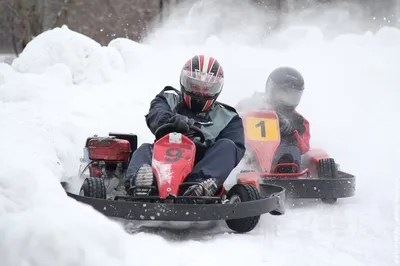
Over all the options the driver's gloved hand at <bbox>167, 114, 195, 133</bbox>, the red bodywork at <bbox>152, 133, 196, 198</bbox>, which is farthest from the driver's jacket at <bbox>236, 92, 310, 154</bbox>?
the red bodywork at <bbox>152, 133, 196, 198</bbox>

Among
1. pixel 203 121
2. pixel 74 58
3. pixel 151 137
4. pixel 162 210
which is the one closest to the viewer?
pixel 162 210

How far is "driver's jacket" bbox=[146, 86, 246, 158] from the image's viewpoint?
5.60 meters

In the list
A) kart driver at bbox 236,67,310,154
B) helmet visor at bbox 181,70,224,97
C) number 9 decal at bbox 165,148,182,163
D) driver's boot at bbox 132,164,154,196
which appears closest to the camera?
driver's boot at bbox 132,164,154,196

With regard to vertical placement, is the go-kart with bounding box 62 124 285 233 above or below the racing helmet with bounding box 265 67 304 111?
below

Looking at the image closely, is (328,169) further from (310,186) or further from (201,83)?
(201,83)

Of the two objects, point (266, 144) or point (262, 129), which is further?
point (262, 129)

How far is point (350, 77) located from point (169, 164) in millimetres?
9217

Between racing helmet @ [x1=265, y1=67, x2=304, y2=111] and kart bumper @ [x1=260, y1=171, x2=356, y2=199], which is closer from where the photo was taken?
kart bumper @ [x1=260, y1=171, x2=356, y2=199]

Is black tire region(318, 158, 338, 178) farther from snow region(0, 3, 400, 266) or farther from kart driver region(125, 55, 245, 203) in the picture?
kart driver region(125, 55, 245, 203)

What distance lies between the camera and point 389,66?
14359 mm

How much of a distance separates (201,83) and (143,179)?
4.12 feet

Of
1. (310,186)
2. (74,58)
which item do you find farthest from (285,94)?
(74,58)

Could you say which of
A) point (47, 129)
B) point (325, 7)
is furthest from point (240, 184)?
point (325, 7)

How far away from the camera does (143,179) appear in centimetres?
476
